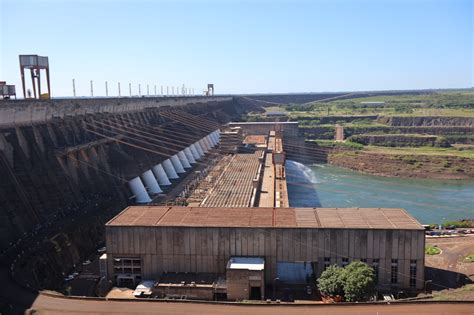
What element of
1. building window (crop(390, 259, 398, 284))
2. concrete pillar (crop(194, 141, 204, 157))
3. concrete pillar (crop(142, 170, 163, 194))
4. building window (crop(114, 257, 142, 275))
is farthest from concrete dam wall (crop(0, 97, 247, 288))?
building window (crop(390, 259, 398, 284))

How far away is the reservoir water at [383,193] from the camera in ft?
122

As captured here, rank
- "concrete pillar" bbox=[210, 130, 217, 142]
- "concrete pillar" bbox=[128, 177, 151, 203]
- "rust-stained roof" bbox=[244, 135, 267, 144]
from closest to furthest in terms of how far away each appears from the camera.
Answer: "concrete pillar" bbox=[128, 177, 151, 203] → "rust-stained roof" bbox=[244, 135, 267, 144] → "concrete pillar" bbox=[210, 130, 217, 142]

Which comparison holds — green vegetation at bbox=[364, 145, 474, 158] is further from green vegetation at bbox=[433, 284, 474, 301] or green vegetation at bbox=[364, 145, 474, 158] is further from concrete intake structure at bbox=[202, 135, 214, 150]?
green vegetation at bbox=[433, 284, 474, 301]

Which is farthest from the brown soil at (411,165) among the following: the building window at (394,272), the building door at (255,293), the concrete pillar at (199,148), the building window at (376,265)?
the building door at (255,293)

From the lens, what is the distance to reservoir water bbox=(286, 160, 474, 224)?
37219 mm

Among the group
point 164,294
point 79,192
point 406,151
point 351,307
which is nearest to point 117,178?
point 79,192

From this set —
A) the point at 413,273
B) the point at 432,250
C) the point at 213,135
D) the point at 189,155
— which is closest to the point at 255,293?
the point at 413,273

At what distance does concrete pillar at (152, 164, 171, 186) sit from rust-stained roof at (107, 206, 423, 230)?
1467 cm

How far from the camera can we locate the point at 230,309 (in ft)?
48.1

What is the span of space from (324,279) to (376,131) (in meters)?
61.7

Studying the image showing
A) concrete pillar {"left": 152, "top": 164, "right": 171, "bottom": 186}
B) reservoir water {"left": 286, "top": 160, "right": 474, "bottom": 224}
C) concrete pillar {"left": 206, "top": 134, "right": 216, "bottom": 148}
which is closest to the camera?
reservoir water {"left": 286, "top": 160, "right": 474, "bottom": 224}

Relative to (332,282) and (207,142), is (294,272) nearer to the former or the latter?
(332,282)

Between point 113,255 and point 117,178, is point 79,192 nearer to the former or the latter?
point 117,178

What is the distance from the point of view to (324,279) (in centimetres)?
1741
